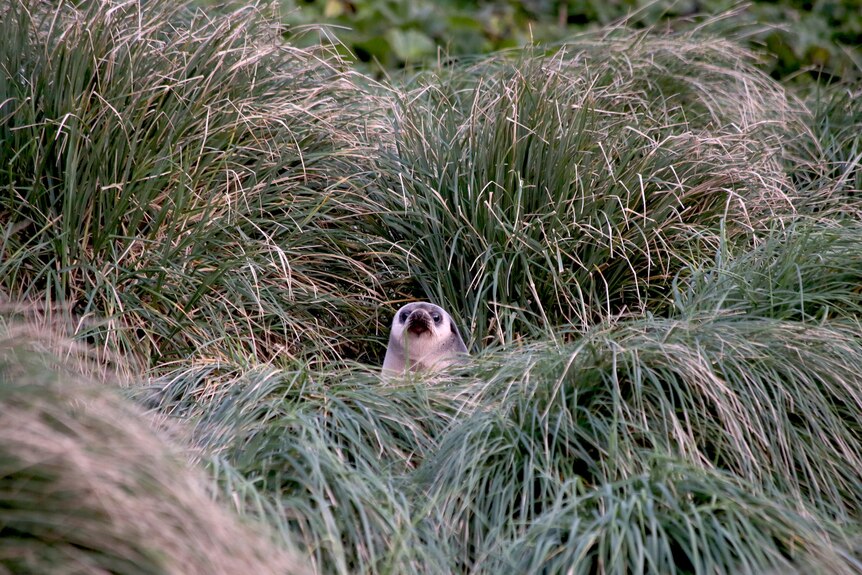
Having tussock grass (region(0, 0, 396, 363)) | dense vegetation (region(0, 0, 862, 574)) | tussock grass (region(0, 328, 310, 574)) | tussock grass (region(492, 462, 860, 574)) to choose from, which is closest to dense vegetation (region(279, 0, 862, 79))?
dense vegetation (region(0, 0, 862, 574))

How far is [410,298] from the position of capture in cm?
383

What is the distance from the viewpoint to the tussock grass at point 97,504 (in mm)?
1852

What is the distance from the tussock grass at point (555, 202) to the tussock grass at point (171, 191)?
30cm

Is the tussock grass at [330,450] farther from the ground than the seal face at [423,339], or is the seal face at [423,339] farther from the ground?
the tussock grass at [330,450]

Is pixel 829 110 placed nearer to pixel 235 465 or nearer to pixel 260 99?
pixel 260 99

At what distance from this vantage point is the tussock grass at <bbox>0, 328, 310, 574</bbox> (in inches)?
72.9

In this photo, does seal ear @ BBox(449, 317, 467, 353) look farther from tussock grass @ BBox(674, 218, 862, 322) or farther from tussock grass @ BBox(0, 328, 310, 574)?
tussock grass @ BBox(0, 328, 310, 574)

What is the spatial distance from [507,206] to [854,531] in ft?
5.58

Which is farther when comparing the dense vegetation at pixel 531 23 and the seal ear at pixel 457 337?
the dense vegetation at pixel 531 23

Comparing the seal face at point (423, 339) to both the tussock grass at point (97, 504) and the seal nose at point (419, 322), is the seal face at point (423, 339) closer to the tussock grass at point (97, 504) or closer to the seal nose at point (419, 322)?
the seal nose at point (419, 322)

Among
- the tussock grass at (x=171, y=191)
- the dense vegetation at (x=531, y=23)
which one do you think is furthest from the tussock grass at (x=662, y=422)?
the dense vegetation at (x=531, y=23)

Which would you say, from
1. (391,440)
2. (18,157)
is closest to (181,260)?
(18,157)

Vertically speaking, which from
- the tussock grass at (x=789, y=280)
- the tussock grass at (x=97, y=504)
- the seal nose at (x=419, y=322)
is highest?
the tussock grass at (x=97, y=504)

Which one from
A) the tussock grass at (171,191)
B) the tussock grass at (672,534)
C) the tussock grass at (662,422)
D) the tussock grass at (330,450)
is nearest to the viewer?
the tussock grass at (672,534)
